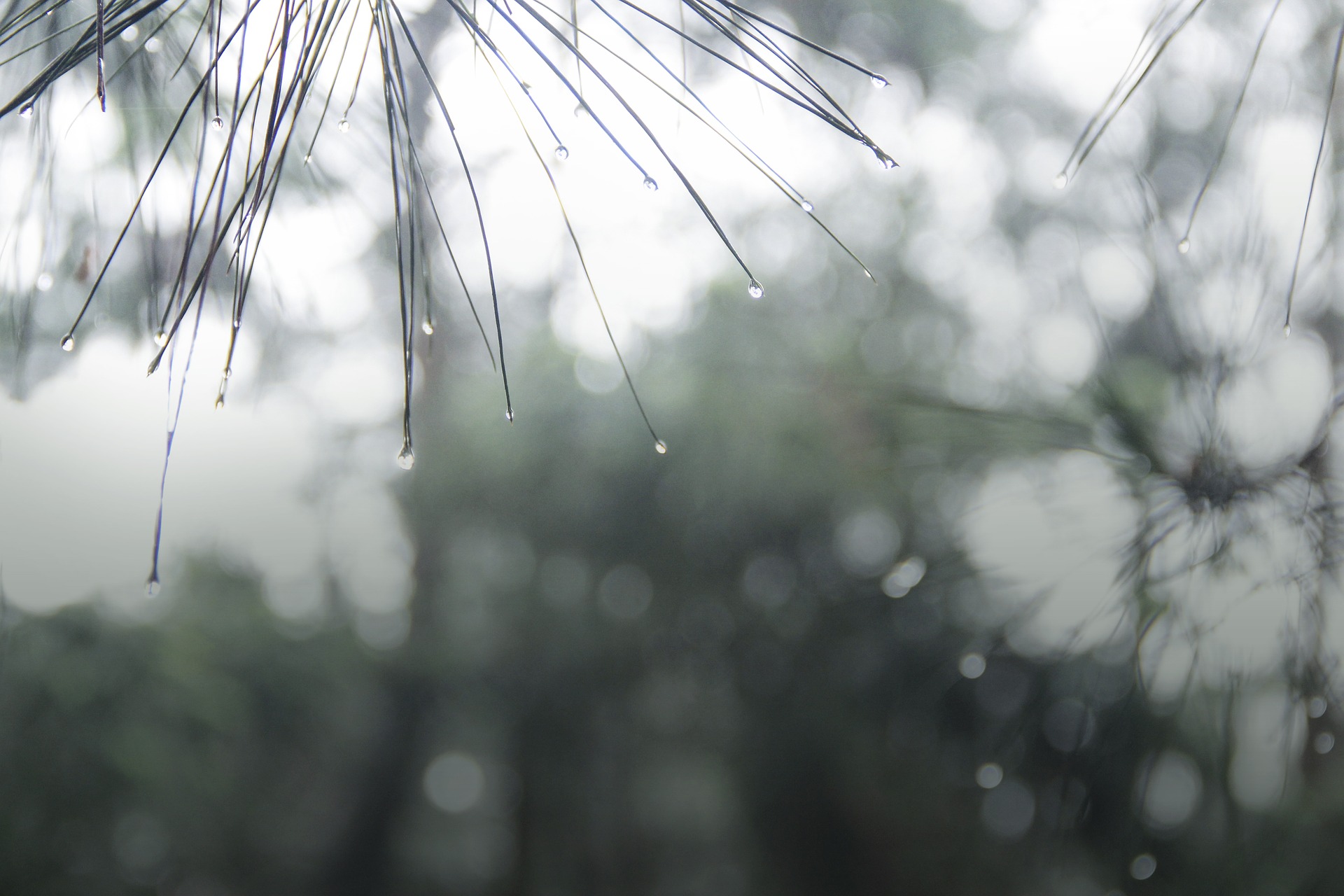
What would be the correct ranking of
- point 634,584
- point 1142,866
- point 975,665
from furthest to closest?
point 634,584 < point 1142,866 < point 975,665

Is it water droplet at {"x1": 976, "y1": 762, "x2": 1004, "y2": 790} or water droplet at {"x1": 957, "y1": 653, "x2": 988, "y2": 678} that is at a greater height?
water droplet at {"x1": 957, "y1": 653, "x2": 988, "y2": 678}

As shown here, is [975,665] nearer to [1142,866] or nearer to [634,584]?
[1142,866]

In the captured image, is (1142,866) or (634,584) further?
(634,584)

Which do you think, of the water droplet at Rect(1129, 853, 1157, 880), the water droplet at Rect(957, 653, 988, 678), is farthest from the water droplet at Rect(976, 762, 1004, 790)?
the water droplet at Rect(1129, 853, 1157, 880)

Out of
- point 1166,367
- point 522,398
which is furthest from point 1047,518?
point 522,398

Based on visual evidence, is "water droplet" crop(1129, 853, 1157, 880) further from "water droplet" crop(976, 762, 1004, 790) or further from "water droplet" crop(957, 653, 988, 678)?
"water droplet" crop(957, 653, 988, 678)

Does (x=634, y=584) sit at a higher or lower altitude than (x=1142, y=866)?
lower

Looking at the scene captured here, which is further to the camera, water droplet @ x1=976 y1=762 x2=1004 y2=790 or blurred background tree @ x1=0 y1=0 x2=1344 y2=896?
blurred background tree @ x1=0 y1=0 x2=1344 y2=896

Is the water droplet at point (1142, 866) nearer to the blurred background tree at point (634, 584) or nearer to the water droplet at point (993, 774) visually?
the blurred background tree at point (634, 584)

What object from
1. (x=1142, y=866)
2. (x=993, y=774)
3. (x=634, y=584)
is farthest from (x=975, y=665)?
(x=634, y=584)

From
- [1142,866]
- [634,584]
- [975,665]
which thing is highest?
[975,665]

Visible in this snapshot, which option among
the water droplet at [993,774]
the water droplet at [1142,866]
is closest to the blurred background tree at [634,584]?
the water droplet at [1142,866]
